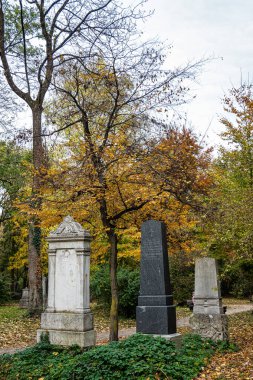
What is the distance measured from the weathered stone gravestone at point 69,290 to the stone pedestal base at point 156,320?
3.71 feet

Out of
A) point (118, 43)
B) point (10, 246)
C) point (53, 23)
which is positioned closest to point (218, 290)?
point (118, 43)

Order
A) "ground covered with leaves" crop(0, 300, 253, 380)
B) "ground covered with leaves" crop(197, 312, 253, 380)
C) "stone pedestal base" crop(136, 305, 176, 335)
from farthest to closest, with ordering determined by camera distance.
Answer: "stone pedestal base" crop(136, 305, 176, 335)
"ground covered with leaves" crop(0, 300, 253, 380)
"ground covered with leaves" crop(197, 312, 253, 380)

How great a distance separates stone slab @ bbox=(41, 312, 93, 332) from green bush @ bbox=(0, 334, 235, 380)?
69 cm

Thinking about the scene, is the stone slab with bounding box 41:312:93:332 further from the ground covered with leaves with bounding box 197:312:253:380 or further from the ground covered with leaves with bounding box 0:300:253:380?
the ground covered with leaves with bounding box 197:312:253:380

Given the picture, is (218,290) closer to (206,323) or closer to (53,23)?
(206,323)

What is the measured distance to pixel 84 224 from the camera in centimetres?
1370

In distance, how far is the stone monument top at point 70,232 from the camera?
9.55m

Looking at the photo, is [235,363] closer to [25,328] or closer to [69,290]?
[69,290]

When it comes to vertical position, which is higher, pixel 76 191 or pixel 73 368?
pixel 76 191

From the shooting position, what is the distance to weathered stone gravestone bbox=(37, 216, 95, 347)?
30.2ft

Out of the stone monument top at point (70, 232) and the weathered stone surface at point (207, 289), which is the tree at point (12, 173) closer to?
the stone monument top at point (70, 232)

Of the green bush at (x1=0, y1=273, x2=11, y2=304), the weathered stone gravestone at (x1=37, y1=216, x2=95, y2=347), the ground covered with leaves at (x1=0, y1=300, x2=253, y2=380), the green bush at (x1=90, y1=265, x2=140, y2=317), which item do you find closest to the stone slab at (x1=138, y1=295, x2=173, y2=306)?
the weathered stone gravestone at (x1=37, y1=216, x2=95, y2=347)

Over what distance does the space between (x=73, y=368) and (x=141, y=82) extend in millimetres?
8804

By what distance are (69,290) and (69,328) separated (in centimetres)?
80
